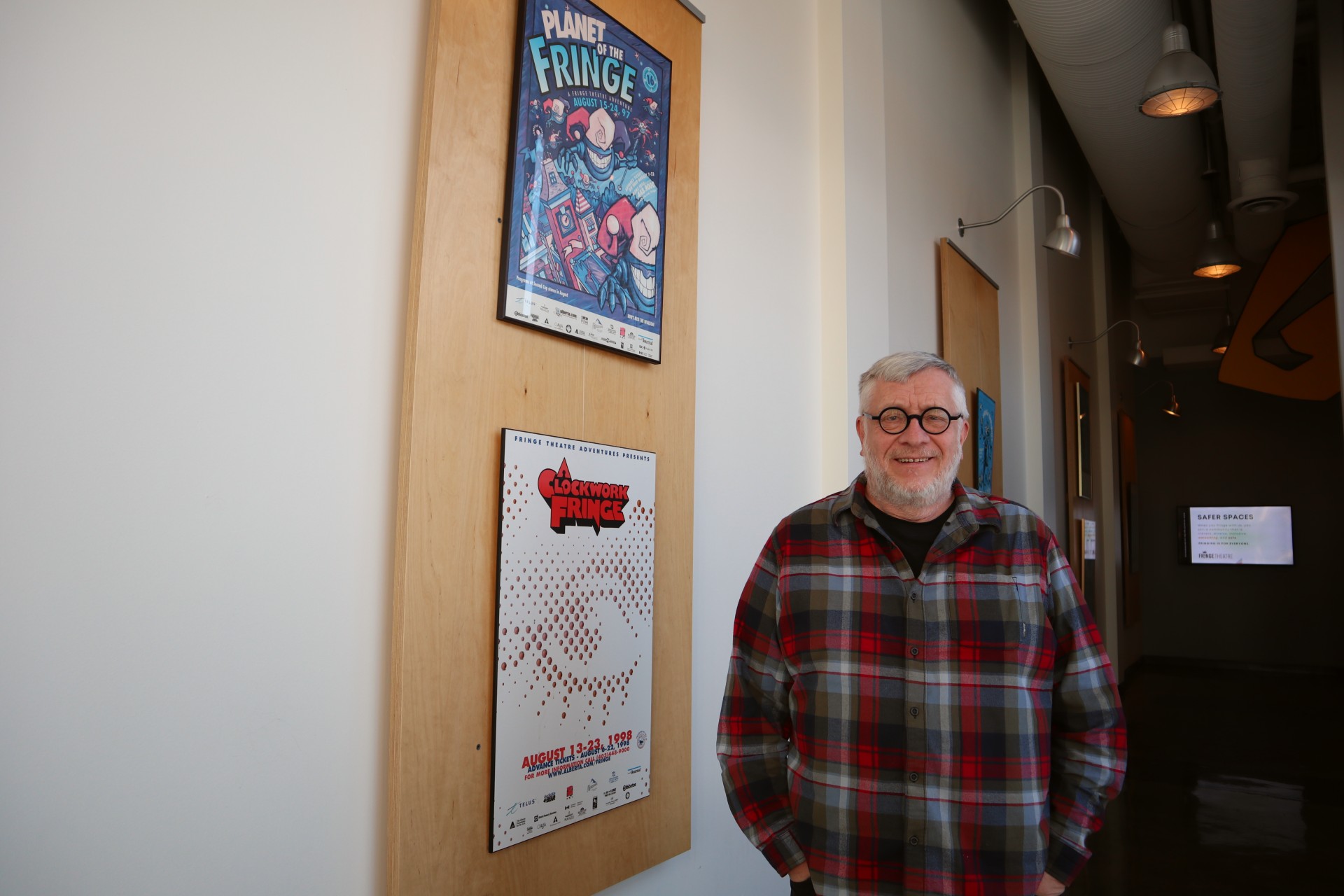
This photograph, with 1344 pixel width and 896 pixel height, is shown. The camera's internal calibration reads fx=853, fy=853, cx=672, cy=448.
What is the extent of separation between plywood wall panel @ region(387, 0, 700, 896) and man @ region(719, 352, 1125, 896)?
479 millimetres

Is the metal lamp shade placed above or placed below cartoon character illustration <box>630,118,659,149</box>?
above

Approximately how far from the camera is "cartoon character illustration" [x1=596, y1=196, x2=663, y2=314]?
6.70 feet

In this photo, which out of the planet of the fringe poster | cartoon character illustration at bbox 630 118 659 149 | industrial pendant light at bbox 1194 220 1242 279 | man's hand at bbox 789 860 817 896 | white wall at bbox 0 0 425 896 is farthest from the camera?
industrial pendant light at bbox 1194 220 1242 279

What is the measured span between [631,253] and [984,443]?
2.87m

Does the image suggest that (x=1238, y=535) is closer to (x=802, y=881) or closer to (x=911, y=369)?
(x=911, y=369)

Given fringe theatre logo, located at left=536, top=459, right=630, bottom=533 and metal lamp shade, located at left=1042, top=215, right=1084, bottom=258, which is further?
metal lamp shade, located at left=1042, top=215, right=1084, bottom=258

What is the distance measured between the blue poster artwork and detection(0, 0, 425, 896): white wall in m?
3.30

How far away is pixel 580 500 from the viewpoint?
193cm

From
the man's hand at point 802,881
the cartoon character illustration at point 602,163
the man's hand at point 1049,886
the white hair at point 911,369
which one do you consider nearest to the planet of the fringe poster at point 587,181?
the cartoon character illustration at point 602,163

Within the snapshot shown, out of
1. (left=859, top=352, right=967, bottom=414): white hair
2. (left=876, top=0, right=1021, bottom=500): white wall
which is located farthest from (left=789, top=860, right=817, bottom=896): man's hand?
(left=876, top=0, right=1021, bottom=500): white wall

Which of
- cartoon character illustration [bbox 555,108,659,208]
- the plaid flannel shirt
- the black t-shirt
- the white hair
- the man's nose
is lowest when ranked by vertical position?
the plaid flannel shirt

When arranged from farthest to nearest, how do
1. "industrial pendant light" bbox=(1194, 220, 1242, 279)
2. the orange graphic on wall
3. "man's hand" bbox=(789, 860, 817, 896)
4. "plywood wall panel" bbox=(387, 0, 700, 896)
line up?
the orange graphic on wall, "industrial pendant light" bbox=(1194, 220, 1242, 279), "man's hand" bbox=(789, 860, 817, 896), "plywood wall panel" bbox=(387, 0, 700, 896)

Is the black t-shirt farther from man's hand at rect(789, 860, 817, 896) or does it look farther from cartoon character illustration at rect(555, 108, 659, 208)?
cartoon character illustration at rect(555, 108, 659, 208)

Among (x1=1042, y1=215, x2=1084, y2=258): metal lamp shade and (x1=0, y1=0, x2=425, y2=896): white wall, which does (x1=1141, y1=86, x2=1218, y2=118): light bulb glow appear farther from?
(x1=0, y1=0, x2=425, y2=896): white wall
